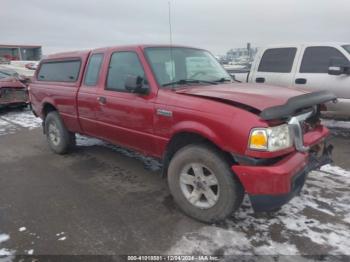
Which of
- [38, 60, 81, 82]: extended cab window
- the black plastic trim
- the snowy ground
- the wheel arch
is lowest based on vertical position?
the snowy ground

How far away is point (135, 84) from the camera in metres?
3.71

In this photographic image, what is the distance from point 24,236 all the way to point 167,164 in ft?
5.41

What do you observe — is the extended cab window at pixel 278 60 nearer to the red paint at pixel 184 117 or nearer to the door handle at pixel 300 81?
the door handle at pixel 300 81

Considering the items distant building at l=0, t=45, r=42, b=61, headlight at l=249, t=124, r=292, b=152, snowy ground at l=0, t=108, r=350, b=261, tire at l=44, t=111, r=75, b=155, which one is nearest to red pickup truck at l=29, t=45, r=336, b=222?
headlight at l=249, t=124, r=292, b=152

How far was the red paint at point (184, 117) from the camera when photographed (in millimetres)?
2871

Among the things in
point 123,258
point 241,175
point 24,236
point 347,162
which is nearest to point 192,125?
point 241,175

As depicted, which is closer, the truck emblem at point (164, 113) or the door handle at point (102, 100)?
the truck emblem at point (164, 113)

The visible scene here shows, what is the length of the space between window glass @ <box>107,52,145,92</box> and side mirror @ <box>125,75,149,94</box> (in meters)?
0.18

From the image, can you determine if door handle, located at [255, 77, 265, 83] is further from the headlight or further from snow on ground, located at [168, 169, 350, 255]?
the headlight

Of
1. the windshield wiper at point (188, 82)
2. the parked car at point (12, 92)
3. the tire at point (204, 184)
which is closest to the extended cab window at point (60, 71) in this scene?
the windshield wiper at point (188, 82)

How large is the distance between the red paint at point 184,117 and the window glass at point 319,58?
3.40 metres

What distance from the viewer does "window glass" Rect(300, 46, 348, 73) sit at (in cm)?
648

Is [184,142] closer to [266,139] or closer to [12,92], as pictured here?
[266,139]

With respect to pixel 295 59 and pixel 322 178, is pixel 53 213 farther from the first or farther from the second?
pixel 295 59
